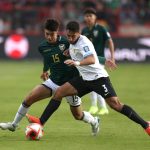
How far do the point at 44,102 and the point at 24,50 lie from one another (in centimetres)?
1354

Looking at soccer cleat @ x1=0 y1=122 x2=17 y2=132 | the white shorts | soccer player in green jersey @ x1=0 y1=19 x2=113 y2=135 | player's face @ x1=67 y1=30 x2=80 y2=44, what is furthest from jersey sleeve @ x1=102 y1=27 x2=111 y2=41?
soccer cleat @ x1=0 y1=122 x2=17 y2=132

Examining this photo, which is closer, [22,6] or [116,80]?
[116,80]

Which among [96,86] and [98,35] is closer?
[96,86]

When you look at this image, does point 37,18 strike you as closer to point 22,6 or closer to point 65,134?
point 22,6

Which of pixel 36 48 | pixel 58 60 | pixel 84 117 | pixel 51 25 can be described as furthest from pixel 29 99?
pixel 36 48

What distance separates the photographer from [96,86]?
10461 mm

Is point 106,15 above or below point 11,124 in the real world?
below

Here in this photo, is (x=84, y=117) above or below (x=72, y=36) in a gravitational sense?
below

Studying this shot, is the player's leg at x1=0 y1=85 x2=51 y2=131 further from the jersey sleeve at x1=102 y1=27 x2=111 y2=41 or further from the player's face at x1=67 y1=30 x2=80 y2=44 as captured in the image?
the jersey sleeve at x1=102 y1=27 x2=111 y2=41

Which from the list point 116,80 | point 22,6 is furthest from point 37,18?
point 116,80

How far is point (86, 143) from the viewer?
10078 mm

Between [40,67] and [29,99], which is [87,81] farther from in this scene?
[40,67]

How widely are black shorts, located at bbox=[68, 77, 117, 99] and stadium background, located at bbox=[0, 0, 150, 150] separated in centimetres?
78

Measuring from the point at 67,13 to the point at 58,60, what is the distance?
20.3 meters
